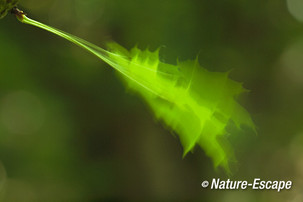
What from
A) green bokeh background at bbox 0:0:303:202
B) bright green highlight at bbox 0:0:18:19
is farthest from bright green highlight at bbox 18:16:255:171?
green bokeh background at bbox 0:0:303:202

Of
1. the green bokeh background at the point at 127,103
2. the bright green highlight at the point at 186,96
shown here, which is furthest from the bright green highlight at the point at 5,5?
the green bokeh background at the point at 127,103

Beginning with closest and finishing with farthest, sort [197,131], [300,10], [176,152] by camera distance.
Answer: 1. [197,131]
2. [300,10]
3. [176,152]

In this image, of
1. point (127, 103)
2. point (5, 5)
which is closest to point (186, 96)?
point (5, 5)

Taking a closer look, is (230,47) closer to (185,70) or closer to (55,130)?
(55,130)

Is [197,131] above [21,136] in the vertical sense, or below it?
below

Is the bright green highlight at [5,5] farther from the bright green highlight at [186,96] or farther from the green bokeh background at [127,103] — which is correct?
the green bokeh background at [127,103]

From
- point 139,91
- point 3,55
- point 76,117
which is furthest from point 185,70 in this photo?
point 76,117

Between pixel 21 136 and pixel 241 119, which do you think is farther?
pixel 21 136
